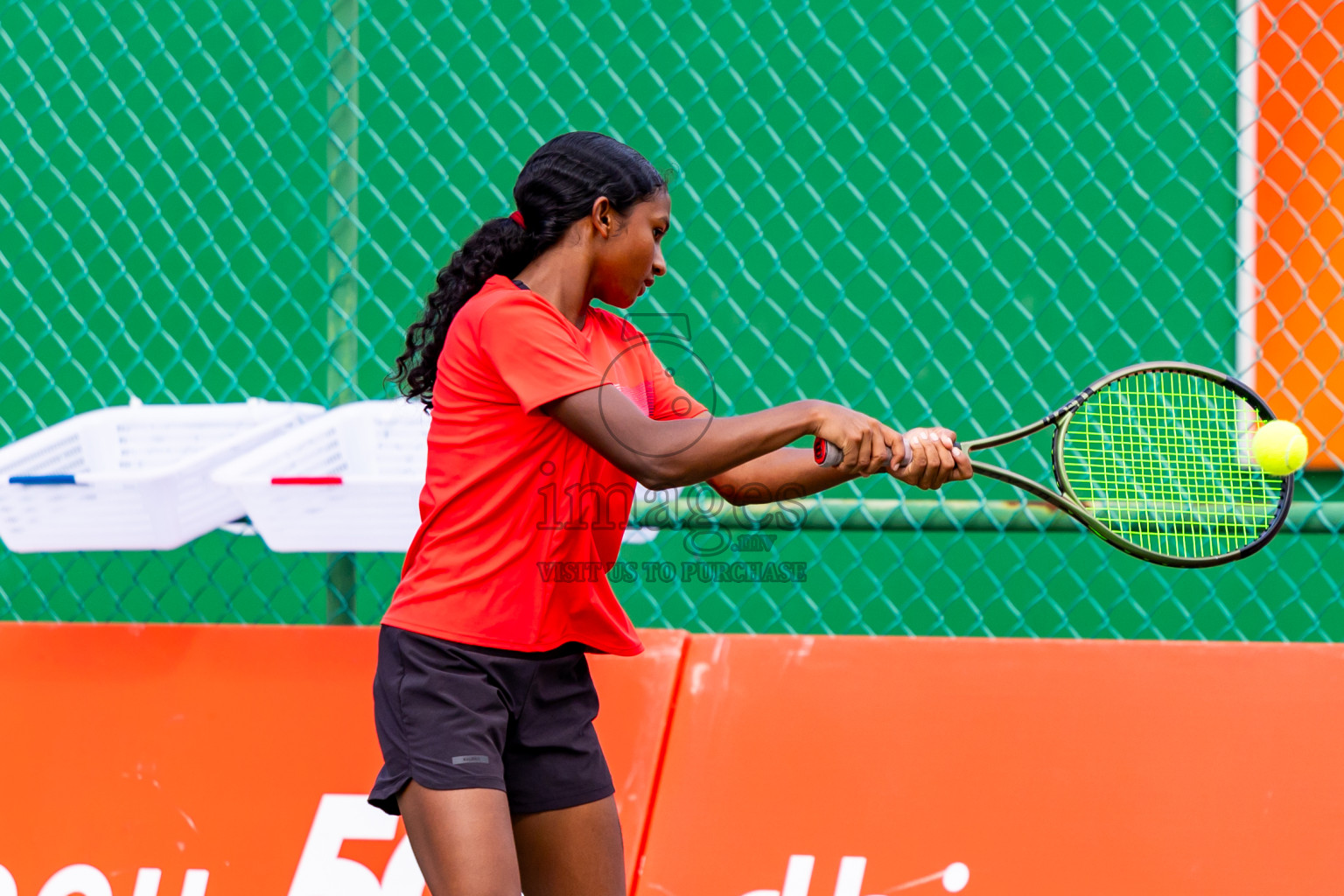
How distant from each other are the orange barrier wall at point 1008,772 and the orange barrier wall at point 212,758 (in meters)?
0.18

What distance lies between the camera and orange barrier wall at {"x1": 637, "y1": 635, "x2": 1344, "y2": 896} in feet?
7.38

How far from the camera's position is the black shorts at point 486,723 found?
1.64 m

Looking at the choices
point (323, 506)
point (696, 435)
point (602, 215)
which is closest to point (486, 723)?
point (696, 435)

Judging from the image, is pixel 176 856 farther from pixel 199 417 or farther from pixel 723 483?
pixel 723 483

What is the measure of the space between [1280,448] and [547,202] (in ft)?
4.12

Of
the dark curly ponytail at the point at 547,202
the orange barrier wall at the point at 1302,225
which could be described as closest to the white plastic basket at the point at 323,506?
the dark curly ponytail at the point at 547,202

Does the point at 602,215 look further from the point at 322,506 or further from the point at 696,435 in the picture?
the point at 322,506

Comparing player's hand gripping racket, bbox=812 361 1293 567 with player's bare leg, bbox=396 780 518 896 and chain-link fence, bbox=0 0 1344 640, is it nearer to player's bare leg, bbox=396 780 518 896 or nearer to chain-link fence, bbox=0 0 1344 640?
chain-link fence, bbox=0 0 1344 640

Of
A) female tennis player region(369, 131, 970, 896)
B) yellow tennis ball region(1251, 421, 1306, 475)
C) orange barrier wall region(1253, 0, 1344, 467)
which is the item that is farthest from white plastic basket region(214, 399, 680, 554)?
orange barrier wall region(1253, 0, 1344, 467)

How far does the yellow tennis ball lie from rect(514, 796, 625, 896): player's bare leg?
1231 mm

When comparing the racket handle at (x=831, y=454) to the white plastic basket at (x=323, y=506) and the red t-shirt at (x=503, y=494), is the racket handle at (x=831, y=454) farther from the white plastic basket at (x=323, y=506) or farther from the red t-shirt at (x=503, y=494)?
the white plastic basket at (x=323, y=506)

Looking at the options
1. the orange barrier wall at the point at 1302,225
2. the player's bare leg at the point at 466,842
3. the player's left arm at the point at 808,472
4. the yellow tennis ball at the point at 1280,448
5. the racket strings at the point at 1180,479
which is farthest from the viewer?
the orange barrier wall at the point at 1302,225

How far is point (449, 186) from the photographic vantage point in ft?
11.0

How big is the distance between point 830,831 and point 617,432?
3.55ft
